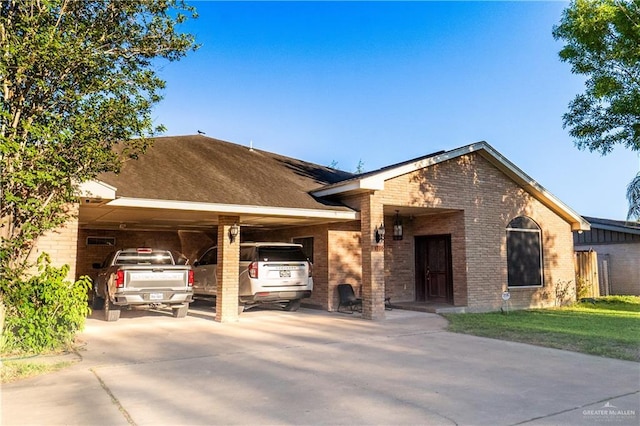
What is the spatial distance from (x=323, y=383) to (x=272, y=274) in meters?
6.14

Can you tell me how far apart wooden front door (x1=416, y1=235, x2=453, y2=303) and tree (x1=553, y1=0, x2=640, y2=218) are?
5321mm

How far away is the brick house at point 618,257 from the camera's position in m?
18.6

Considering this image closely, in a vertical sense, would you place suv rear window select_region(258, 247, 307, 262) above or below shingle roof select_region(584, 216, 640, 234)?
below

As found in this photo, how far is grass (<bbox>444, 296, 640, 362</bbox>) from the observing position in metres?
7.71

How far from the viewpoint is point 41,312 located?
6.92m

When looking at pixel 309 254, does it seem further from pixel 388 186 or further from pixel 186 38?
pixel 186 38

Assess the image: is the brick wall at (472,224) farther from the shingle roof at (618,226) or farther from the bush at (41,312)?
the bush at (41,312)

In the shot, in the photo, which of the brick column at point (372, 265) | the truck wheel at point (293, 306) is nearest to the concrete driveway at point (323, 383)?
the brick column at point (372, 265)

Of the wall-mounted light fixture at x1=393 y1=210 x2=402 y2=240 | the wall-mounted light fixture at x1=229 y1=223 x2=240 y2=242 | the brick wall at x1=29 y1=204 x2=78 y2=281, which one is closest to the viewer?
the brick wall at x1=29 y1=204 x2=78 y2=281

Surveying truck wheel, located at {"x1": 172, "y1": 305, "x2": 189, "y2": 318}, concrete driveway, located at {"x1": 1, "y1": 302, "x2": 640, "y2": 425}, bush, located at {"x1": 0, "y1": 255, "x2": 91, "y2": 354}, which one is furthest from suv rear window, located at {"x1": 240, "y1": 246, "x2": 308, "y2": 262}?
bush, located at {"x1": 0, "y1": 255, "x2": 91, "y2": 354}

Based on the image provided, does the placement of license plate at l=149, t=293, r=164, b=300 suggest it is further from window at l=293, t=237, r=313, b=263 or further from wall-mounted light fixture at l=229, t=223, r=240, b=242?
window at l=293, t=237, r=313, b=263

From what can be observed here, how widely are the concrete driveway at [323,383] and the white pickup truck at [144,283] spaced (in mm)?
1346

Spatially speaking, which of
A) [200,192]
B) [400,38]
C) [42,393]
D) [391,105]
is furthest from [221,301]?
[391,105]

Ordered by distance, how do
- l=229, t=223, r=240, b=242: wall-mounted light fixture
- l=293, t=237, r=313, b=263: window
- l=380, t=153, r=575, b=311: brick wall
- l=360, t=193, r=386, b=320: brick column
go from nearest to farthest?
1. l=229, t=223, r=240, b=242: wall-mounted light fixture
2. l=360, t=193, r=386, b=320: brick column
3. l=380, t=153, r=575, b=311: brick wall
4. l=293, t=237, r=313, b=263: window
